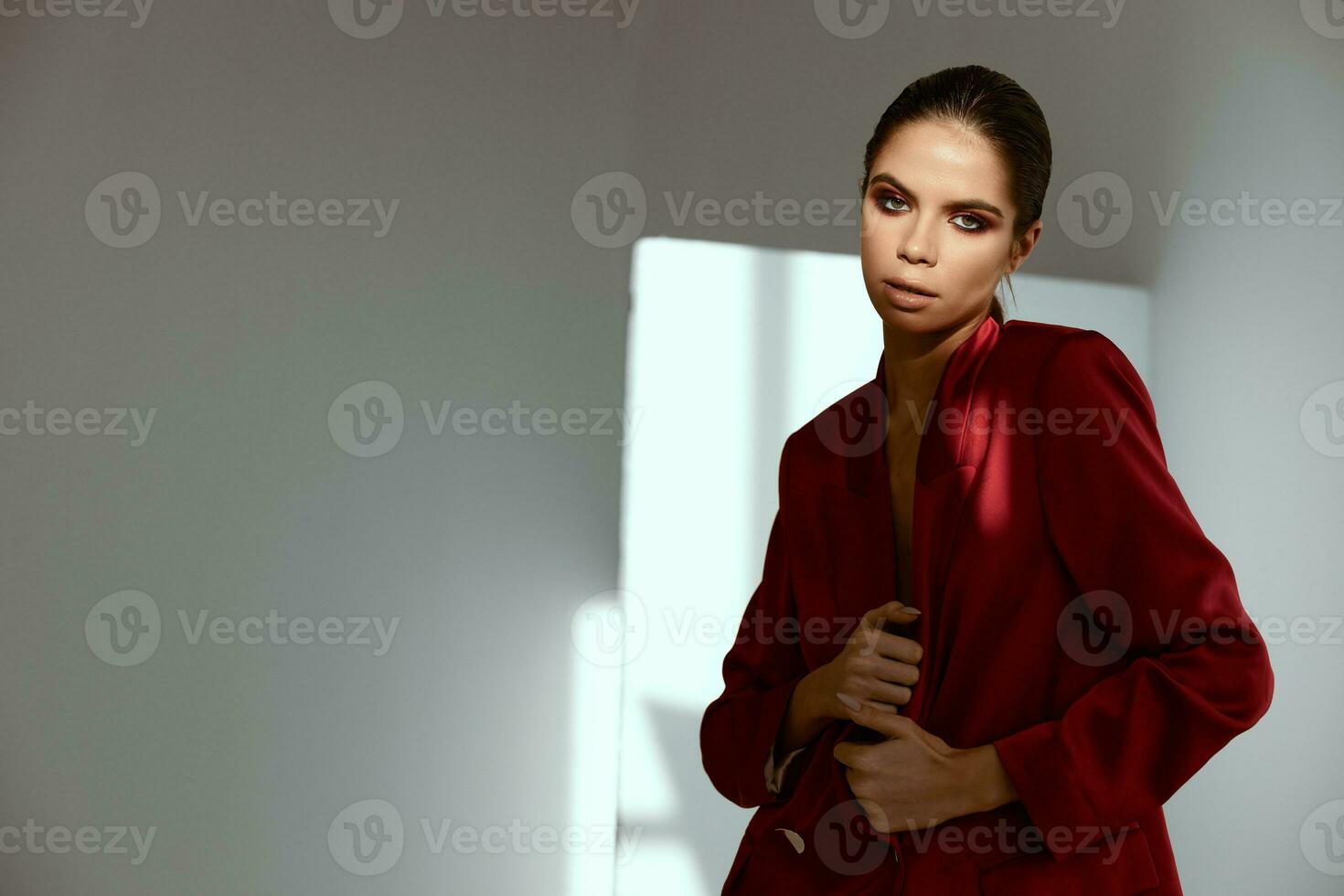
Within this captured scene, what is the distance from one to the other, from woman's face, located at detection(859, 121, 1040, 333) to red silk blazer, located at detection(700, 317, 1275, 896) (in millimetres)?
70

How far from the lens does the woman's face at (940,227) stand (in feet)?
3.43

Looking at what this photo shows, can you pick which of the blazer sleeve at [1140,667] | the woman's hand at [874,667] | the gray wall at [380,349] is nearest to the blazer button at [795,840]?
the woman's hand at [874,667]

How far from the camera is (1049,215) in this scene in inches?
85.7

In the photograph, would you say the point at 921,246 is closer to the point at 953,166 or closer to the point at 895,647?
the point at 953,166

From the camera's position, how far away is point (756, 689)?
4.18 ft

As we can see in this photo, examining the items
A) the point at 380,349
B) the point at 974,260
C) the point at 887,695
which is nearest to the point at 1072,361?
the point at 974,260

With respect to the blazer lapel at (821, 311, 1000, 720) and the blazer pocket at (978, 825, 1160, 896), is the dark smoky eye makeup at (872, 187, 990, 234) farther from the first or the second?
the blazer pocket at (978, 825, 1160, 896)

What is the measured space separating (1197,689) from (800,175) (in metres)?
1.68

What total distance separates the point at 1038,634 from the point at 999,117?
449mm

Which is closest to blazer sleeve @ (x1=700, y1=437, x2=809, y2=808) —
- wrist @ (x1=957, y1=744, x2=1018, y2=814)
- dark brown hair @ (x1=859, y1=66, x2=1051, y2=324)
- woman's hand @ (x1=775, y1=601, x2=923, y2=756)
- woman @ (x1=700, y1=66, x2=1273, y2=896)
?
woman @ (x1=700, y1=66, x2=1273, y2=896)

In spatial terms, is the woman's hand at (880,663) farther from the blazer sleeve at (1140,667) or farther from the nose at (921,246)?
the nose at (921,246)

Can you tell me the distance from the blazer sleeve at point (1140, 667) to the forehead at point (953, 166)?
0.75 ft

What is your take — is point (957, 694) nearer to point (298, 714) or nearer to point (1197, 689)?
point (1197, 689)

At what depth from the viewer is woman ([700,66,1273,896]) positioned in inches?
37.1
